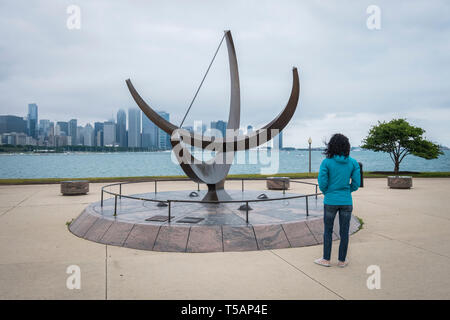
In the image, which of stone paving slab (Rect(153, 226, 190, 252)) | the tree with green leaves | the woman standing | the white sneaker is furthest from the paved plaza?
the tree with green leaves

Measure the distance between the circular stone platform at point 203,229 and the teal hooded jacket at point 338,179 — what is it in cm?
143

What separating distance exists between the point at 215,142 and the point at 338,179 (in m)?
3.81

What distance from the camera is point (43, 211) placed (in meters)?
7.96

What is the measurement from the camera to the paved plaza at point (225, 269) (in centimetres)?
320

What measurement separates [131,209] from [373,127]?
74.5 ft

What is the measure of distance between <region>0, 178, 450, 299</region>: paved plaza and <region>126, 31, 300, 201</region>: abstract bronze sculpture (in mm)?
2325

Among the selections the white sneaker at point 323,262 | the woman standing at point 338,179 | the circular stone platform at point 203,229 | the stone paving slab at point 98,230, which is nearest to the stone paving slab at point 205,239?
the circular stone platform at point 203,229

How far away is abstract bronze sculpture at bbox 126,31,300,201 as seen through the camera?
6391 mm

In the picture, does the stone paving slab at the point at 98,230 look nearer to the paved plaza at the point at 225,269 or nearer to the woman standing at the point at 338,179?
the paved plaza at the point at 225,269

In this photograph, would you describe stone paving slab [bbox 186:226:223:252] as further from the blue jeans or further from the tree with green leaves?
the tree with green leaves
